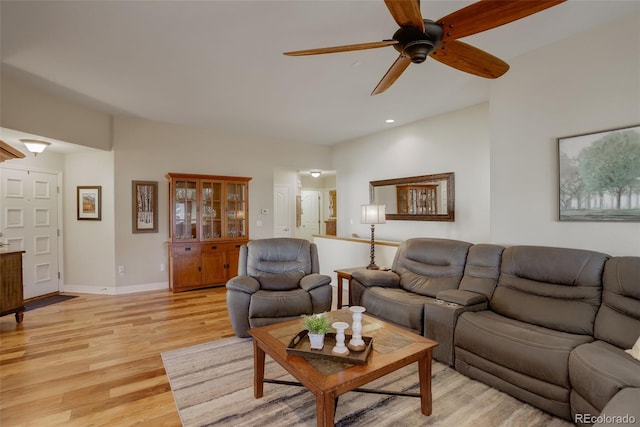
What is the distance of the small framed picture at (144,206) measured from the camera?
4.95 meters

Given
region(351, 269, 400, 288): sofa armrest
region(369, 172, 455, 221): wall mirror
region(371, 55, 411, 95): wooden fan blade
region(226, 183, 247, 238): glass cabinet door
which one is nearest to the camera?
region(371, 55, 411, 95): wooden fan blade

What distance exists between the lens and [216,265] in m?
5.24

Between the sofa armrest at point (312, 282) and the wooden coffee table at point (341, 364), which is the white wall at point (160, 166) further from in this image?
the wooden coffee table at point (341, 364)

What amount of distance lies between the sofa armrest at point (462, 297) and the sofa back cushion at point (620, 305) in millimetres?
756

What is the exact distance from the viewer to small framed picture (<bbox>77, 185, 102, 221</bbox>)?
16.1ft

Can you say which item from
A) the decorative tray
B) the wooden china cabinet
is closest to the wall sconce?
the wooden china cabinet

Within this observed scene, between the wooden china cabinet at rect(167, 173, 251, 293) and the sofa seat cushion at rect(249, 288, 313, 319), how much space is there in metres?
2.36

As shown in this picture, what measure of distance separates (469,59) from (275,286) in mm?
2712

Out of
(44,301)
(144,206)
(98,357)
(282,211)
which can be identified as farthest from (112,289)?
(282,211)

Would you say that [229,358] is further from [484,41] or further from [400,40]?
[484,41]

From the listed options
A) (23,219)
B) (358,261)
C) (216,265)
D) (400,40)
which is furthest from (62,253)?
(400,40)

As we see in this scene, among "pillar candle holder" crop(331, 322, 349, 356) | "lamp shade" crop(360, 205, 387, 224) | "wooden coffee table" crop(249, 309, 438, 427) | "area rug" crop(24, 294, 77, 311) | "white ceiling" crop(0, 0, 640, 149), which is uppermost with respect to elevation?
"white ceiling" crop(0, 0, 640, 149)

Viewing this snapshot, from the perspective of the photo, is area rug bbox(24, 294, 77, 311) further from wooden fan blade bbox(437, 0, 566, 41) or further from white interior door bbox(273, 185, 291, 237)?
wooden fan blade bbox(437, 0, 566, 41)

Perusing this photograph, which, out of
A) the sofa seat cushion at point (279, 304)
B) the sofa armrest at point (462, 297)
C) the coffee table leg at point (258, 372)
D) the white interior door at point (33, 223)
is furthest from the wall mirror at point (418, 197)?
the white interior door at point (33, 223)
